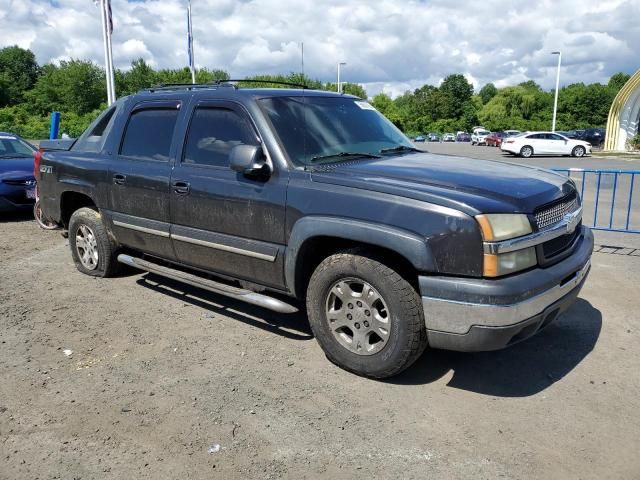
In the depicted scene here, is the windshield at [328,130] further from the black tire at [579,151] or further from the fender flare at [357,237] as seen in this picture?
the black tire at [579,151]

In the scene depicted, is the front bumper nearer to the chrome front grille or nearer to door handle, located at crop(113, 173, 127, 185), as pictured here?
the chrome front grille

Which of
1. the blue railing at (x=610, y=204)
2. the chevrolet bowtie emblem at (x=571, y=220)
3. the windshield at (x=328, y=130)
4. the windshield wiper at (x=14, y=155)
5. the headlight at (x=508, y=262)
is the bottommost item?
the blue railing at (x=610, y=204)

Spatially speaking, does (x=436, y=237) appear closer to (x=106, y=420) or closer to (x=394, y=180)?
(x=394, y=180)

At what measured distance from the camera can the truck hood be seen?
322cm

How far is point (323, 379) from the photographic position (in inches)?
148

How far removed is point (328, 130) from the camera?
4262 mm

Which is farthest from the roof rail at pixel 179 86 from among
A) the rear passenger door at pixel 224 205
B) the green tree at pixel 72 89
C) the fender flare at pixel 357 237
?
the green tree at pixel 72 89

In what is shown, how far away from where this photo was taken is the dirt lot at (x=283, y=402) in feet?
9.33

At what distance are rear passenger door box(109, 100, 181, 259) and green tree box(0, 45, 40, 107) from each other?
92064 mm

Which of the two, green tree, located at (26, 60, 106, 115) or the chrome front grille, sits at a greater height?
green tree, located at (26, 60, 106, 115)

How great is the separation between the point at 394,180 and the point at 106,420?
7.52 ft

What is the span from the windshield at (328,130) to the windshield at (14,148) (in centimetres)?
815

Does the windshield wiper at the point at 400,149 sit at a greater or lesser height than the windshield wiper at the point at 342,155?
greater

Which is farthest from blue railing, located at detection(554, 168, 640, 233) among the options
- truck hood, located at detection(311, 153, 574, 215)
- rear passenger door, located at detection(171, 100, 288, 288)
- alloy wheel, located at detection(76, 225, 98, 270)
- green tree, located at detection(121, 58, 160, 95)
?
green tree, located at detection(121, 58, 160, 95)
